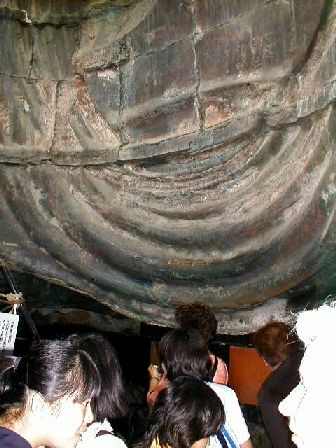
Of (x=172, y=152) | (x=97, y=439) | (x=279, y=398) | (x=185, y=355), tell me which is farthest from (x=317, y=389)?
(x=172, y=152)

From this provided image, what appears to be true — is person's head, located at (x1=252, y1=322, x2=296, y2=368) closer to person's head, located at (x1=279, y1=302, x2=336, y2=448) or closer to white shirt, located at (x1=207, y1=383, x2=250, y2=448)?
white shirt, located at (x1=207, y1=383, x2=250, y2=448)

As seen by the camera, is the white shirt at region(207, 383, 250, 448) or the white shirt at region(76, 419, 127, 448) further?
the white shirt at region(207, 383, 250, 448)

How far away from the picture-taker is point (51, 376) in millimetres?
1180

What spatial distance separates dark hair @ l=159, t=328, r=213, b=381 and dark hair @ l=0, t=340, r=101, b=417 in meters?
0.57

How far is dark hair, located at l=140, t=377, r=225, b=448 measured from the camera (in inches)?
59.4

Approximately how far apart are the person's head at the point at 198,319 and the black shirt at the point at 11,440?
3.06 feet

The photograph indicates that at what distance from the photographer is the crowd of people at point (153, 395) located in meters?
1.04

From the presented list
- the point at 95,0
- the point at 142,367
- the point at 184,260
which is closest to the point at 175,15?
the point at 95,0

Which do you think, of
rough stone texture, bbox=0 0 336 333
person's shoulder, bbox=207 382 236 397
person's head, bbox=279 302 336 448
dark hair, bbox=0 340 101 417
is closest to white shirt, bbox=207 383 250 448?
person's shoulder, bbox=207 382 236 397

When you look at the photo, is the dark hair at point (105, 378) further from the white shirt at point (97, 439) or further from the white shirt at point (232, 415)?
the white shirt at point (232, 415)

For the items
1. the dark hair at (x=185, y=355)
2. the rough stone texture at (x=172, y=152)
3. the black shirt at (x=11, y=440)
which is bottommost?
the black shirt at (x=11, y=440)

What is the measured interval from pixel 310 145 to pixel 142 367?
68.2 inches

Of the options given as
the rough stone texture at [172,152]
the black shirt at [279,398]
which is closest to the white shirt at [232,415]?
the black shirt at [279,398]

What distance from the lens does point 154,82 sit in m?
2.51
